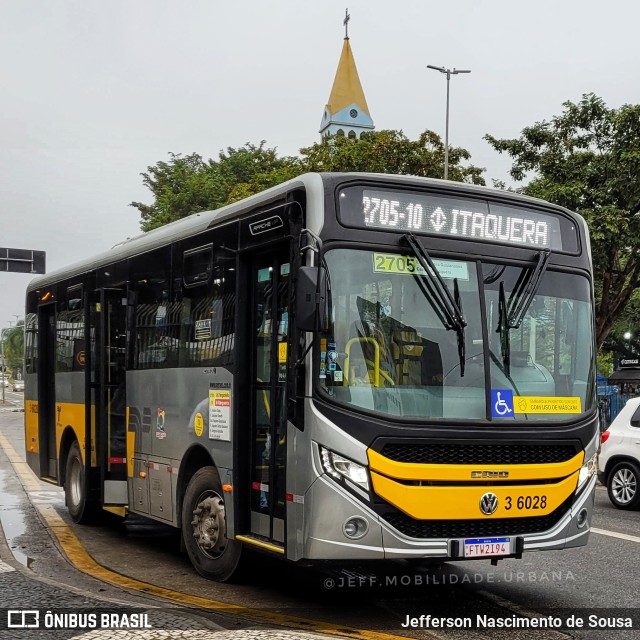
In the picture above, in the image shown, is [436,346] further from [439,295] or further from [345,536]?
[345,536]

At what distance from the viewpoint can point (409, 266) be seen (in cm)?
682

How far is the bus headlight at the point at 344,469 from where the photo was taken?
21.0ft

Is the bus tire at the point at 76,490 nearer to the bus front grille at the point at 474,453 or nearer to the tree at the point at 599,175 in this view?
the bus front grille at the point at 474,453

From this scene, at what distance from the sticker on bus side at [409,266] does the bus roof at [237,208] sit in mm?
611

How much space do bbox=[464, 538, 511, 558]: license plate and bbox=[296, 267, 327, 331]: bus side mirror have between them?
5.84ft

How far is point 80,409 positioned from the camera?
11359 millimetres

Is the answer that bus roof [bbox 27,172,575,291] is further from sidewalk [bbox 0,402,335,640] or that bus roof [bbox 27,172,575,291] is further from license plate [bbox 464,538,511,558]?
sidewalk [bbox 0,402,335,640]

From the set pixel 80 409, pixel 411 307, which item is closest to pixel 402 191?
pixel 411 307

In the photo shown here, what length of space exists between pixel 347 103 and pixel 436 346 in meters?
90.6

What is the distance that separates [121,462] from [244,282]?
3.44 m

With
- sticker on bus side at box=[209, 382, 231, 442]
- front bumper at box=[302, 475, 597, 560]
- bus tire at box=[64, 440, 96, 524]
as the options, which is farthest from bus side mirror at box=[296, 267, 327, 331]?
bus tire at box=[64, 440, 96, 524]

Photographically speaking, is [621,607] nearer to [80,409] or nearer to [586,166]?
[80,409]

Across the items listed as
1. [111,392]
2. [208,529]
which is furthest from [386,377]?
[111,392]

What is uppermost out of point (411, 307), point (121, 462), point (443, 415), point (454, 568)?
point (411, 307)
